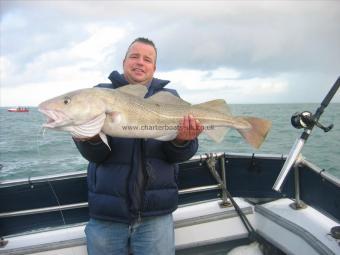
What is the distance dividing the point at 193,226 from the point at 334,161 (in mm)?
10039

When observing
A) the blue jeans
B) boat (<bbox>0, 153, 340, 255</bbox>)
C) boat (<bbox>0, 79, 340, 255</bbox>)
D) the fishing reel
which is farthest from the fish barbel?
boat (<bbox>0, 153, 340, 255</bbox>)

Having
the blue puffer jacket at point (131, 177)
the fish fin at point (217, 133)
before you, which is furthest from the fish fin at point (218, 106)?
the blue puffer jacket at point (131, 177)

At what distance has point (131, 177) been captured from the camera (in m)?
3.35

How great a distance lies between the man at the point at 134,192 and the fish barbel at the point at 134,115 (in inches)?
7.4

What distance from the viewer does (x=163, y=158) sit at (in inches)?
139

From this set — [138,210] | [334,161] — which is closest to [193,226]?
[138,210]

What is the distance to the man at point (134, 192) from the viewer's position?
131 inches


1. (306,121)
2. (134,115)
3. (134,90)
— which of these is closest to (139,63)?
(134,90)

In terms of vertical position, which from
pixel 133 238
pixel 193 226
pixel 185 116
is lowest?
pixel 193 226

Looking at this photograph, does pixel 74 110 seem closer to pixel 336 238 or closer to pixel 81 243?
pixel 81 243

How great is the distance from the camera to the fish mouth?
9.16 ft

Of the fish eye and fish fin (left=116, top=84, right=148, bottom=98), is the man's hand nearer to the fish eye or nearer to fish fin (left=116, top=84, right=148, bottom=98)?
fish fin (left=116, top=84, right=148, bottom=98)

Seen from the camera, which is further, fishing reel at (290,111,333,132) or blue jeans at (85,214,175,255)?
fishing reel at (290,111,333,132)

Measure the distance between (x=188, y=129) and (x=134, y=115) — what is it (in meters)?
0.57
